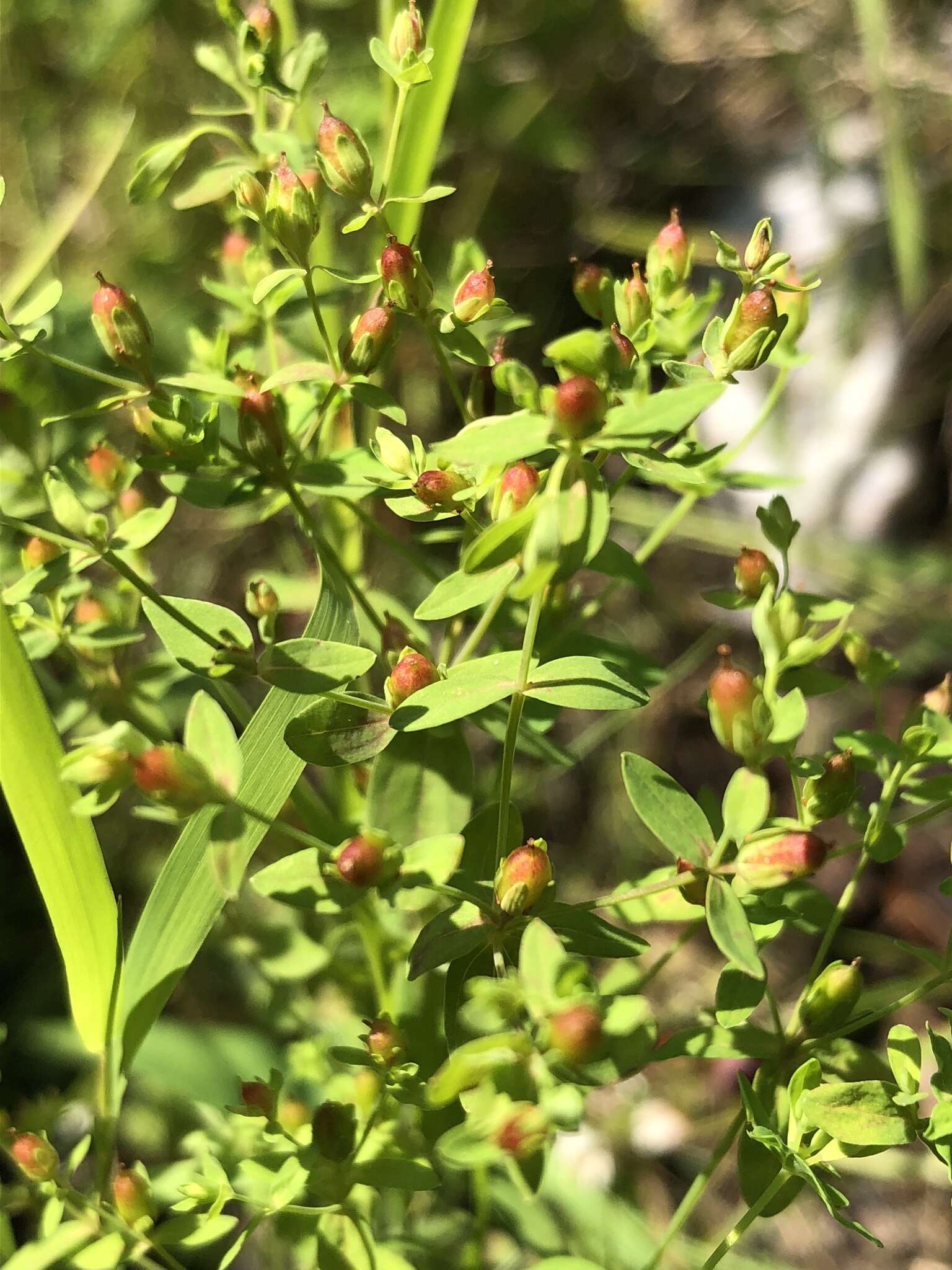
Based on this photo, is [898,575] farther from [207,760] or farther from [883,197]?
[207,760]

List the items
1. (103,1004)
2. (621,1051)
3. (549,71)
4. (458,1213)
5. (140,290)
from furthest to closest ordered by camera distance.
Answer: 1. (549,71)
2. (140,290)
3. (458,1213)
4. (103,1004)
5. (621,1051)

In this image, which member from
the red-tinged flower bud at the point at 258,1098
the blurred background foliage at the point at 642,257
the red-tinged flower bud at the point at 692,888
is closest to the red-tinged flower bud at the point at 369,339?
the red-tinged flower bud at the point at 692,888

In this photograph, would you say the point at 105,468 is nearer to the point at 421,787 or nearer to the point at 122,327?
the point at 122,327

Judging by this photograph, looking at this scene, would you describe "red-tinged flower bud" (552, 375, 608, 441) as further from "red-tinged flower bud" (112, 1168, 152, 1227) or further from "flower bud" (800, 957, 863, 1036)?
"red-tinged flower bud" (112, 1168, 152, 1227)

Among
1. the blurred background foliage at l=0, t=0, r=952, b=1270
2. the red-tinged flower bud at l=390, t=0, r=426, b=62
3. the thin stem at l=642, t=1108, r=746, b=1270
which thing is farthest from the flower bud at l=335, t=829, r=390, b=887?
the blurred background foliage at l=0, t=0, r=952, b=1270

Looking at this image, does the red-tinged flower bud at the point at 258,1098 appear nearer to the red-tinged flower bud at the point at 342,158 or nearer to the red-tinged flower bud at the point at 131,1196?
the red-tinged flower bud at the point at 131,1196

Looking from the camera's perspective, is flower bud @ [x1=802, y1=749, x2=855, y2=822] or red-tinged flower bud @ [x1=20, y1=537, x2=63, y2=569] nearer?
flower bud @ [x1=802, y1=749, x2=855, y2=822]

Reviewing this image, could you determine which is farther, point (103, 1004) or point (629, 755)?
point (103, 1004)

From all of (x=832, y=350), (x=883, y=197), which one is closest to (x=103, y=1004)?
(x=832, y=350)
